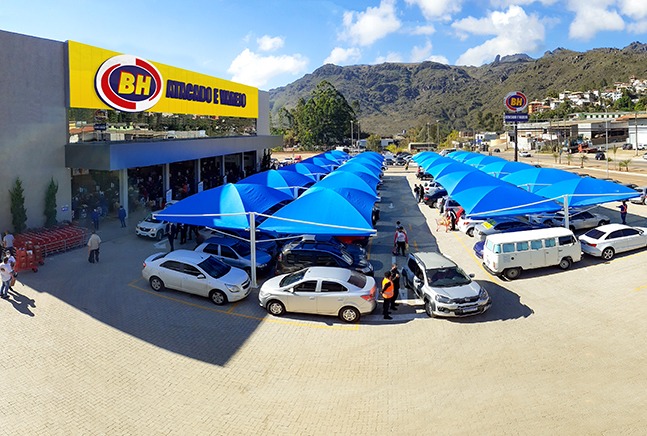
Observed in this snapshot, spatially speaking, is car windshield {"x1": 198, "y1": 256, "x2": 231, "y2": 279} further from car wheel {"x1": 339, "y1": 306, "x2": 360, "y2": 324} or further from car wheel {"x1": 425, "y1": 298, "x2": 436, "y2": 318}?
car wheel {"x1": 425, "y1": 298, "x2": 436, "y2": 318}

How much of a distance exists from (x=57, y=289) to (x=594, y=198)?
21393 millimetres

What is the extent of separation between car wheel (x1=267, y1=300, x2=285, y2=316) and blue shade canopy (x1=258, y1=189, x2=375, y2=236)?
133 inches

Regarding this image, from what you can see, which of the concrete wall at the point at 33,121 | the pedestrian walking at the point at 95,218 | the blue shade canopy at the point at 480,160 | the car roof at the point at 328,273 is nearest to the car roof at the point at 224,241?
the car roof at the point at 328,273

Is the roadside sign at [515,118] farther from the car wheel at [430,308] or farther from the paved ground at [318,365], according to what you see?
the car wheel at [430,308]

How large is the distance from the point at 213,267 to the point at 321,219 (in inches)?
158

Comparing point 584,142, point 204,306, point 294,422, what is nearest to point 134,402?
point 294,422

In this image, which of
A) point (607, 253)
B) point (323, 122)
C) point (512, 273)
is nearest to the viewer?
point (512, 273)

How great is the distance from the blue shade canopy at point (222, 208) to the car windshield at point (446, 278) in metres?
6.49

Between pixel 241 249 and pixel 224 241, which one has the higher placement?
pixel 224 241

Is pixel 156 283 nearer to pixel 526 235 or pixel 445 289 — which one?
pixel 445 289

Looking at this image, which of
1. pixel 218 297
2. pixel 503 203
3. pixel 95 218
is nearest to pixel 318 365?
pixel 218 297

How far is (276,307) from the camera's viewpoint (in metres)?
12.9

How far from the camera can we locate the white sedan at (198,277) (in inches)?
538

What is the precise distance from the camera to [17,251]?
1653cm
